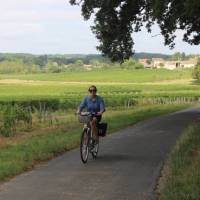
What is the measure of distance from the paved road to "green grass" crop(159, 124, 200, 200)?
286 mm

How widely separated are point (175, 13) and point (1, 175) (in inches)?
456

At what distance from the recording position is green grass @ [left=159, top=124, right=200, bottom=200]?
8.27 metres

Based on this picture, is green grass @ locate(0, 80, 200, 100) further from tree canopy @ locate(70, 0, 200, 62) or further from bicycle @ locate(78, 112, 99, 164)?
bicycle @ locate(78, 112, 99, 164)

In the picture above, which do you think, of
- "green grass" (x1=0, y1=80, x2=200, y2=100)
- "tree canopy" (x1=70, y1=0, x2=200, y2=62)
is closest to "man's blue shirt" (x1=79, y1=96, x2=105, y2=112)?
"tree canopy" (x1=70, y1=0, x2=200, y2=62)

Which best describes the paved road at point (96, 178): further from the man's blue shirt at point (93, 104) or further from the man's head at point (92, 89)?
the man's head at point (92, 89)

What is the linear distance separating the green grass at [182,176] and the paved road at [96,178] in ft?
0.94

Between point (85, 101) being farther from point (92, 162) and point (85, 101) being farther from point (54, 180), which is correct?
point (54, 180)

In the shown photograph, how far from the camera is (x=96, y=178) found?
34.7 ft

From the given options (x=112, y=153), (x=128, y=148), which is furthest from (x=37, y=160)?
(x=128, y=148)

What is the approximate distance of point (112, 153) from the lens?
14.8m

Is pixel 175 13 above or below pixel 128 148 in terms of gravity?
above

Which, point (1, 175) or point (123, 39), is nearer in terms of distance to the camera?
point (1, 175)

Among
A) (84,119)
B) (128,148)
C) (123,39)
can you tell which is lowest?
(128,148)

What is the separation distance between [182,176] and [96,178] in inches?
68.2
